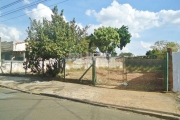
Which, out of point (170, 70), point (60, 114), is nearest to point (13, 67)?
point (170, 70)

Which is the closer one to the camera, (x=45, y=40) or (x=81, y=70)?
(x=45, y=40)

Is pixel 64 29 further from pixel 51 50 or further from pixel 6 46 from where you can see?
pixel 6 46

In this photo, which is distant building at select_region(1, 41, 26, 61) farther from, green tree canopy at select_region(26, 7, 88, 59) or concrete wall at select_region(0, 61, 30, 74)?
green tree canopy at select_region(26, 7, 88, 59)

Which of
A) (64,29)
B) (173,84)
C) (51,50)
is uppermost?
(64,29)

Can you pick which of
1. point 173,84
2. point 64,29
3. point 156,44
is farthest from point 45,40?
point 156,44

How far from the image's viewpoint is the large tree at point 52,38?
15.4m

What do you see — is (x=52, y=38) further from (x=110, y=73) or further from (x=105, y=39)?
(x=105, y=39)

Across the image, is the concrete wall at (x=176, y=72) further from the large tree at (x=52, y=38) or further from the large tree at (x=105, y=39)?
the large tree at (x=105, y=39)

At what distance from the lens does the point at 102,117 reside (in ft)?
21.4

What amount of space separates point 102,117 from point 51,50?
9647 mm

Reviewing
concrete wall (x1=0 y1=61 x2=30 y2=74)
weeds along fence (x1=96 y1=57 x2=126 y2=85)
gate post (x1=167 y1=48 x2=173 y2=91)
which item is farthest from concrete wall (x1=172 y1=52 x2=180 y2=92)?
concrete wall (x1=0 y1=61 x2=30 y2=74)

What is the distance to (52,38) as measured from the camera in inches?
635

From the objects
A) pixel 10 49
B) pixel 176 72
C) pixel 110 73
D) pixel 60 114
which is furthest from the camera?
pixel 10 49

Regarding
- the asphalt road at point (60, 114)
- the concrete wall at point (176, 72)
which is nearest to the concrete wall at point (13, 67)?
the asphalt road at point (60, 114)
